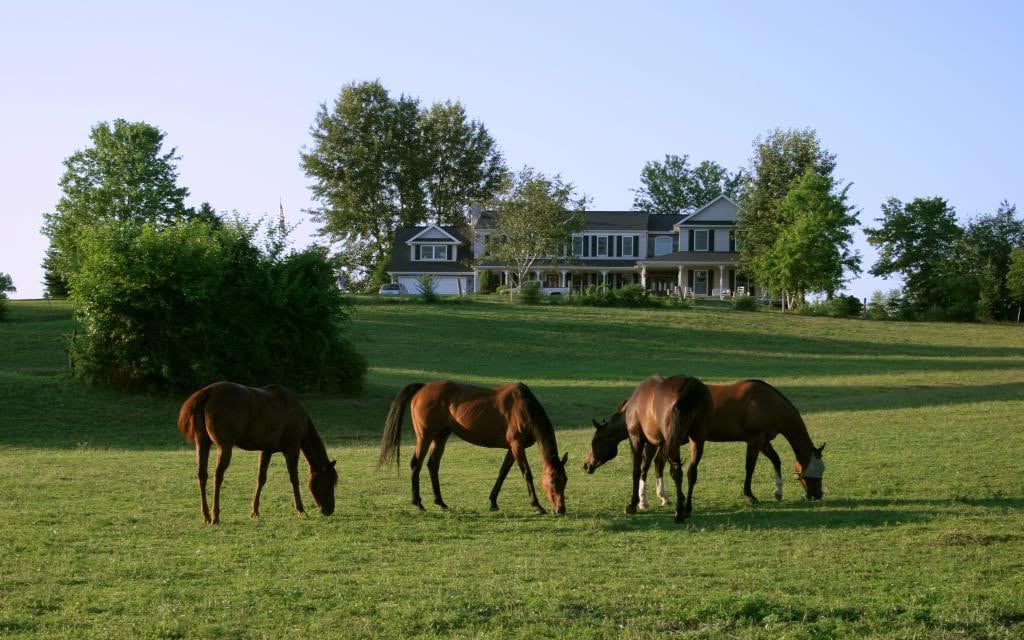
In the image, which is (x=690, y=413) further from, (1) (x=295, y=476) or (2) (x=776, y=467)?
(1) (x=295, y=476)

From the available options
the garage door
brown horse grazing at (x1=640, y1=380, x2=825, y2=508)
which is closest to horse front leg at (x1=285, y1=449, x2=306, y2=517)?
brown horse grazing at (x1=640, y1=380, x2=825, y2=508)

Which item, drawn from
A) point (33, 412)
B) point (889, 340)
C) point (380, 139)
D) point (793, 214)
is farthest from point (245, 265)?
point (380, 139)

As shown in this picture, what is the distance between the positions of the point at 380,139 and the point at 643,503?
79.6 m

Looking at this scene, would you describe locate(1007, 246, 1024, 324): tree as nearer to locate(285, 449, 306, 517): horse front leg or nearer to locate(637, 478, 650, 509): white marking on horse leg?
locate(637, 478, 650, 509): white marking on horse leg

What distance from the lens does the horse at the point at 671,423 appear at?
11.6m

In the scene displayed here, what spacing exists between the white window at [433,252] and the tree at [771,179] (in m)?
23.4

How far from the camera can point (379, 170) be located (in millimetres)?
88688

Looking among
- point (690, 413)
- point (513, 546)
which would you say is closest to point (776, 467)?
point (690, 413)

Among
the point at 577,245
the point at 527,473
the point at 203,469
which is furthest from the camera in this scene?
the point at 577,245

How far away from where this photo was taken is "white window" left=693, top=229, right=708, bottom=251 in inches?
3115

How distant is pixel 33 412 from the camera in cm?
2450

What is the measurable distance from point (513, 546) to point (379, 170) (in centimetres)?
8083

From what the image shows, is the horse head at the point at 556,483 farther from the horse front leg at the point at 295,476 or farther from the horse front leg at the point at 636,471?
the horse front leg at the point at 295,476

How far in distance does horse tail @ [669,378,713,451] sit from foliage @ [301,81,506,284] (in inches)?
2986
